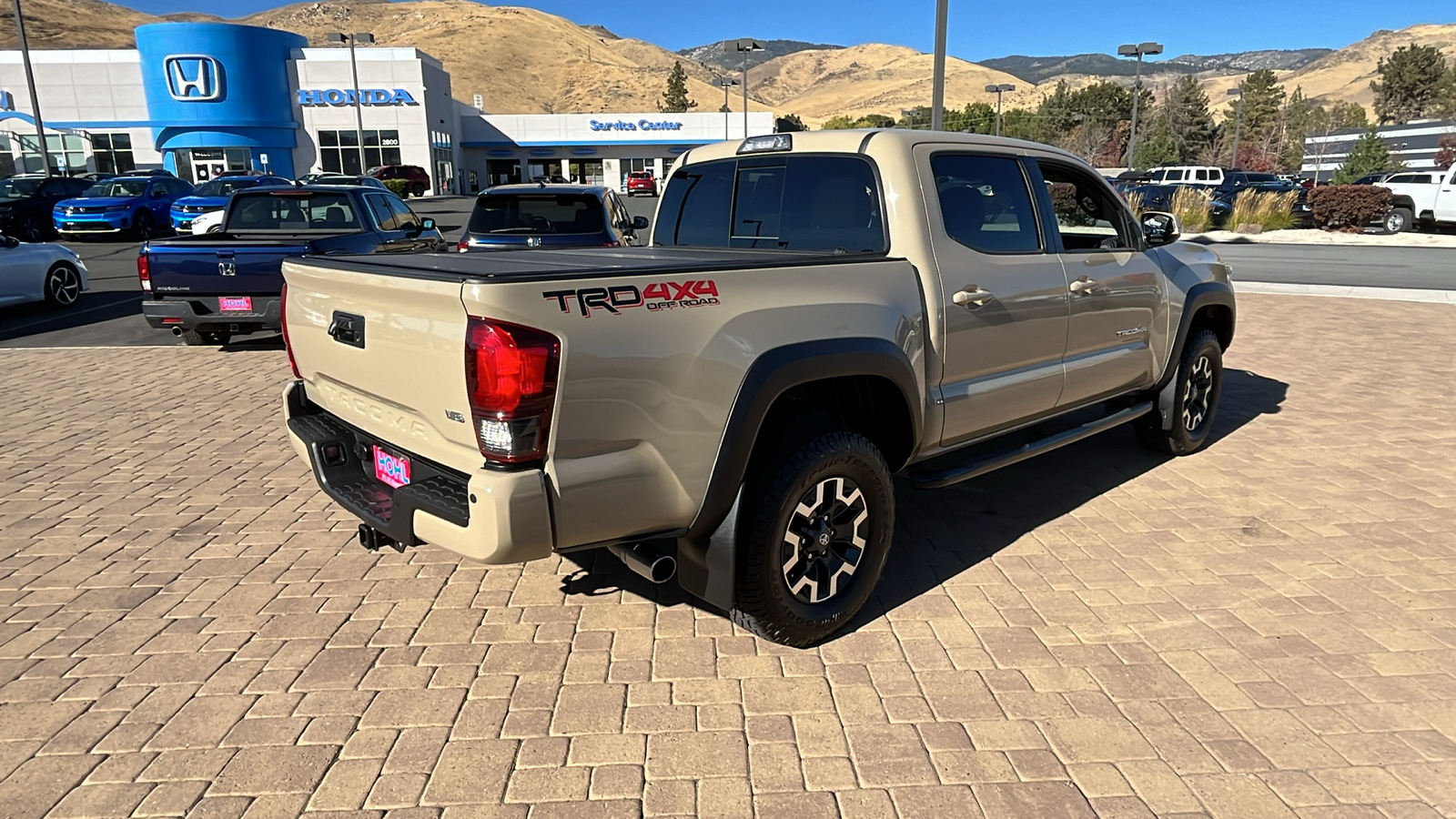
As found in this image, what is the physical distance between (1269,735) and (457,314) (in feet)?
9.66

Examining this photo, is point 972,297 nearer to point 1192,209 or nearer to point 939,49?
point 939,49

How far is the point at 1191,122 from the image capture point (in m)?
77.8

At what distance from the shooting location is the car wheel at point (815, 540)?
3.23 m

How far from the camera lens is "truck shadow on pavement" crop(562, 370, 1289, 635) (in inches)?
160

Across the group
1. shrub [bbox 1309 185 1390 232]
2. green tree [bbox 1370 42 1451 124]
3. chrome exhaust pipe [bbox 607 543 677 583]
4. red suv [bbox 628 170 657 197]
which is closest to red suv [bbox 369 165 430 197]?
red suv [bbox 628 170 657 197]

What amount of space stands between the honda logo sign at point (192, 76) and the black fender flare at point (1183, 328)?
192 feet

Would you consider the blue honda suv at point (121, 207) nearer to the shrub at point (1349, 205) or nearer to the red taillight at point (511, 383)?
the red taillight at point (511, 383)

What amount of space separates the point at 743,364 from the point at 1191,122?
88.6m

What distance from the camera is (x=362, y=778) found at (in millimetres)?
2721

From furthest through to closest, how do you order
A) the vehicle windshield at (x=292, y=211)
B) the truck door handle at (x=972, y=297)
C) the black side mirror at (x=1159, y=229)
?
the vehicle windshield at (x=292, y=211) → the black side mirror at (x=1159, y=229) → the truck door handle at (x=972, y=297)

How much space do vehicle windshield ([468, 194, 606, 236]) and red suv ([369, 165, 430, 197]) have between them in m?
40.7

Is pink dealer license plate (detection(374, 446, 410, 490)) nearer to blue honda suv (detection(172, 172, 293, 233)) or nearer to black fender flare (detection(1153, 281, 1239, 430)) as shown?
black fender flare (detection(1153, 281, 1239, 430))

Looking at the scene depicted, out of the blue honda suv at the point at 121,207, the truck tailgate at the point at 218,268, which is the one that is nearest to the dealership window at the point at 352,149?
the blue honda suv at the point at 121,207

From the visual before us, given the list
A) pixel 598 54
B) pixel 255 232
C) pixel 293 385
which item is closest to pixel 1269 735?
pixel 293 385
